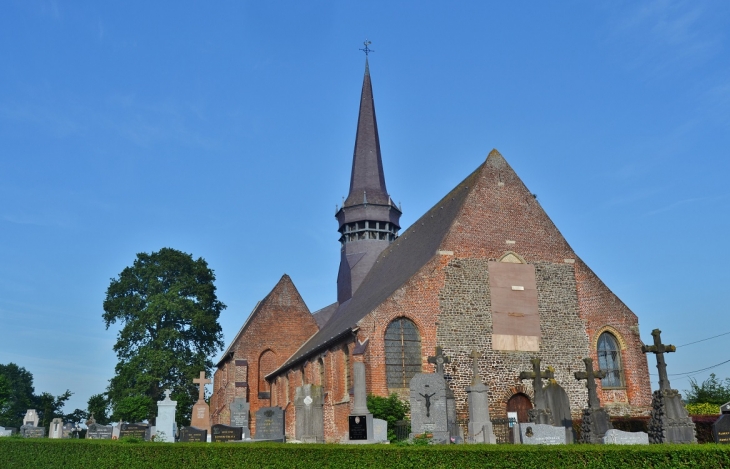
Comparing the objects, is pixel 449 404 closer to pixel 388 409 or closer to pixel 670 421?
pixel 388 409

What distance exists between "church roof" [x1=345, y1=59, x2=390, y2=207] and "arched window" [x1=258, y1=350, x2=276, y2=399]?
9185 millimetres

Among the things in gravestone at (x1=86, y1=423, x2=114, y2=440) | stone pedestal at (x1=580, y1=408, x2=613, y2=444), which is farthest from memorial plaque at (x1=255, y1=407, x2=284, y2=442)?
stone pedestal at (x1=580, y1=408, x2=613, y2=444)

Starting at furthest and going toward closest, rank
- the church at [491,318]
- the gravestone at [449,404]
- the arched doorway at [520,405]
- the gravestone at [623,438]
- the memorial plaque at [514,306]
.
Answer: the memorial plaque at [514,306], the arched doorway at [520,405], the church at [491,318], the gravestone at [449,404], the gravestone at [623,438]

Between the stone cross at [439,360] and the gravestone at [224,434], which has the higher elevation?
the stone cross at [439,360]

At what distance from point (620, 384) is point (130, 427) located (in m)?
16.8

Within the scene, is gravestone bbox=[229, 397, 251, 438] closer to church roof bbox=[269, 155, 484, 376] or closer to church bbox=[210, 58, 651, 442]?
church roof bbox=[269, 155, 484, 376]

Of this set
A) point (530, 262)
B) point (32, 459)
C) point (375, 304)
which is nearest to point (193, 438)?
point (32, 459)

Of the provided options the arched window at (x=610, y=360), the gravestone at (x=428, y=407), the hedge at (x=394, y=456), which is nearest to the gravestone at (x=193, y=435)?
the hedge at (x=394, y=456)

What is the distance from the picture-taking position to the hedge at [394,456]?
9176 mm

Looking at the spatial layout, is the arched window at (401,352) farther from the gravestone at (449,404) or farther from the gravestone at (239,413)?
the gravestone at (239,413)

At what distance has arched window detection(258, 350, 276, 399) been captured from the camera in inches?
1337

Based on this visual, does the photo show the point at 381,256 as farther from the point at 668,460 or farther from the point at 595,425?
the point at 668,460

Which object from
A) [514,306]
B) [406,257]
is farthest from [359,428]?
[406,257]

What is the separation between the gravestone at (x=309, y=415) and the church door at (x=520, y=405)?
21.4ft
